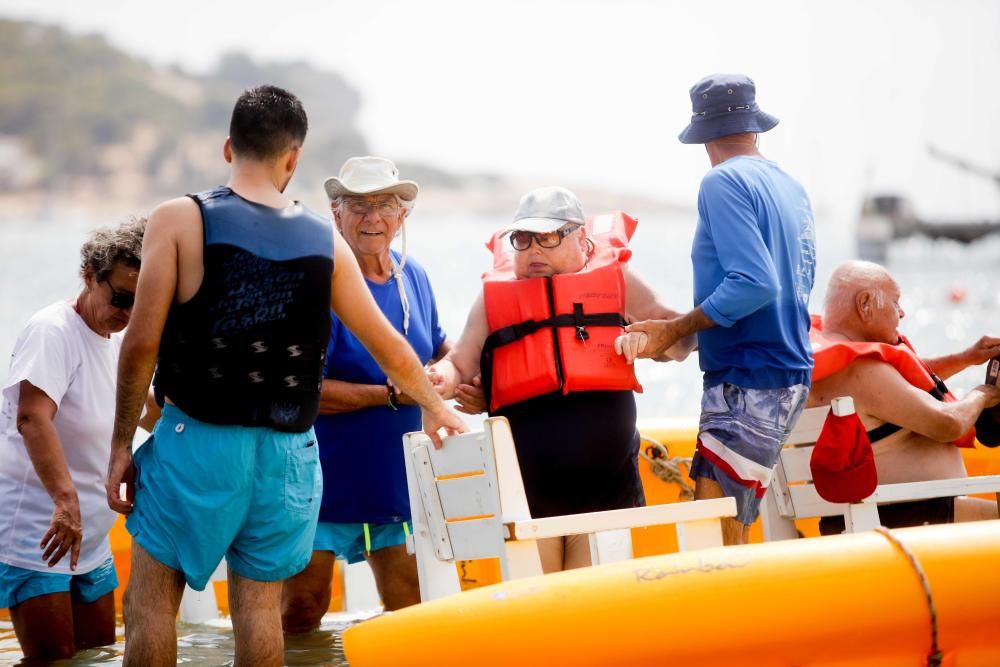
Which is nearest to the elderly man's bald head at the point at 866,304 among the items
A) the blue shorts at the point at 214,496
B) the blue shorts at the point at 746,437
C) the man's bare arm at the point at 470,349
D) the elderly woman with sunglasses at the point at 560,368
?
the blue shorts at the point at 746,437

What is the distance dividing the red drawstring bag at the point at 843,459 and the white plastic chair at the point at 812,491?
26 millimetres

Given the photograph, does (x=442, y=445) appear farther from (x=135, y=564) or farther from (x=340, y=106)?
(x=340, y=106)

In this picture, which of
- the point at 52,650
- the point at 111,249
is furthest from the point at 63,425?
the point at 52,650

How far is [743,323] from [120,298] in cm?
199

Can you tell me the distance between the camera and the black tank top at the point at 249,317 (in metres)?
2.92

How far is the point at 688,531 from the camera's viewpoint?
3393 millimetres

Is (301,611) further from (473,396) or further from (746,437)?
(746,437)

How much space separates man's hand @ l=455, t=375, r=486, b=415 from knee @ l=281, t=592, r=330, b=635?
3.29 feet

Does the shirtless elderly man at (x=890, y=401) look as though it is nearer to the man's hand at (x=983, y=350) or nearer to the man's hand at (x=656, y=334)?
the man's hand at (x=983, y=350)

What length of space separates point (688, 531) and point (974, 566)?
0.76 metres

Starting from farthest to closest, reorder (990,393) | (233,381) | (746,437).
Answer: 1. (990,393)
2. (746,437)
3. (233,381)

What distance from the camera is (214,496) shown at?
298 centimetres

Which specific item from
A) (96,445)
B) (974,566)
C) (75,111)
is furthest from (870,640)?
(75,111)

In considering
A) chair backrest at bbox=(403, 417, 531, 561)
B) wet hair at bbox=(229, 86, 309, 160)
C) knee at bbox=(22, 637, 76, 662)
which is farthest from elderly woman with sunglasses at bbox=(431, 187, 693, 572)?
knee at bbox=(22, 637, 76, 662)
